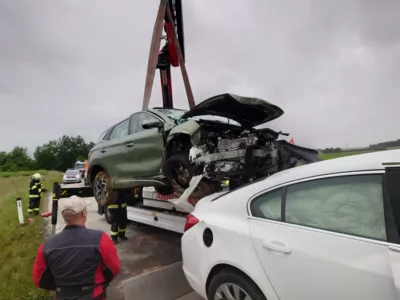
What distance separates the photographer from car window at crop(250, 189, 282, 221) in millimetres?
2184

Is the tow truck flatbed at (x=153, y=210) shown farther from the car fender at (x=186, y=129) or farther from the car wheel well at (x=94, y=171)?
the car fender at (x=186, y=129)

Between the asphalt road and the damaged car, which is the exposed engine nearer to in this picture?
the damaged car

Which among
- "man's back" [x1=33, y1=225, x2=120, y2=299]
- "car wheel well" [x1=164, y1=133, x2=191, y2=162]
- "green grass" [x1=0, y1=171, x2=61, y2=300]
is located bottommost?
"green grass" [x1=0, y1=171, x2=61, y2=300]

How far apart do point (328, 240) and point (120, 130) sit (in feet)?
16.0

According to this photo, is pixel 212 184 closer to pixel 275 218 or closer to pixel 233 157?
pixel 233 157

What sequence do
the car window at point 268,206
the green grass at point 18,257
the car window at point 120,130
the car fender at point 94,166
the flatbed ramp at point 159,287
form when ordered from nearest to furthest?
the car window at point 268,206, the flatbed ramp at point 159,287, the green grass at point 18,257, the car window at point 120,130, the car fender at point 94,166

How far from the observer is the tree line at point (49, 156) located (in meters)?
83.6

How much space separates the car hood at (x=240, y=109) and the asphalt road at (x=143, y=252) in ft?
6.84

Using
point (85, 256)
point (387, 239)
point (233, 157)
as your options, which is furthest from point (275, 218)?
point (233, 157)

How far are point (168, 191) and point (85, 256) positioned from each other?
367cm

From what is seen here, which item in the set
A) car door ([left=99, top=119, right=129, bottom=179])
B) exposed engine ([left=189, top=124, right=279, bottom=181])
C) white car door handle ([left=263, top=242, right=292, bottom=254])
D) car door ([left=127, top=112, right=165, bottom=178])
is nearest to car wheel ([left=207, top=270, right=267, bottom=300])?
white car door handle ([left=263, top=242, right=292, bottom=254])

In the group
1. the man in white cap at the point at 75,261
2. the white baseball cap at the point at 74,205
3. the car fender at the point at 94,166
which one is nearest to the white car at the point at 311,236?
the man in white cap at the point at 75,261

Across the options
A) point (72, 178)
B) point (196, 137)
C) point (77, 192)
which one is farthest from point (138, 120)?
point (72, 178)

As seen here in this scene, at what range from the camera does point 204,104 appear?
160 inches
